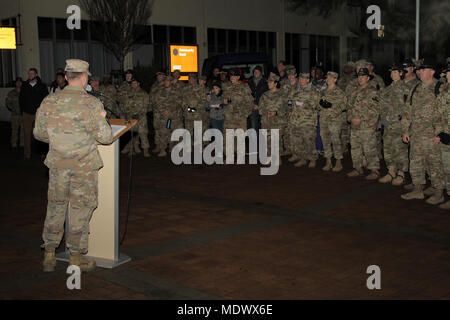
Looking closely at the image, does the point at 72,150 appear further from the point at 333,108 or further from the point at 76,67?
the point at 333,108

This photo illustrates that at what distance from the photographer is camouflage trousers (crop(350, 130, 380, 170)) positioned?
10367mm

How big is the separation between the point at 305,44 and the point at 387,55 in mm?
6655

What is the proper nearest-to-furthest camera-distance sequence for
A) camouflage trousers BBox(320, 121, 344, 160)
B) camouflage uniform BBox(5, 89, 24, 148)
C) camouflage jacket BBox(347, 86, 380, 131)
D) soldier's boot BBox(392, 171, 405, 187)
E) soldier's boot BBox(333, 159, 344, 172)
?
soldier's boot BBox(392, 171, 405, 187), camouflage jacket BBox(347, 86, 380, 131), camouflage trousers BBox(320, 121, 344, 160), soldier's boot BBox(333, 159, 344, 172), camouflage uniform BBox(5, 89, 24, 148)

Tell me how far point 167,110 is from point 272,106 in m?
2.95

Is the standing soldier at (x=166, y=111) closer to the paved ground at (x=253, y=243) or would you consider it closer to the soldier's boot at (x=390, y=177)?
the paved ground at (x=253, y=243)

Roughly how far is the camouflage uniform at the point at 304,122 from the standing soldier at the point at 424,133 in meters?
3.13

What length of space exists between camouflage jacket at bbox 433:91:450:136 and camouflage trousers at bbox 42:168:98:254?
4850 millimetres

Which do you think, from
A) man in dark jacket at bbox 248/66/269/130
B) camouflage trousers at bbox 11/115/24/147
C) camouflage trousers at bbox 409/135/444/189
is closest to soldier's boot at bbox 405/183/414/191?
camouflage trousers at bbox 409/135/444/189

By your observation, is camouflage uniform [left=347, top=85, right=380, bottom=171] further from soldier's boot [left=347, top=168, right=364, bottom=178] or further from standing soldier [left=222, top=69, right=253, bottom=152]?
standing soldier [left=222, top=69, right=253, bottom=152]

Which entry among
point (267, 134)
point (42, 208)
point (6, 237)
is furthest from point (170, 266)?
point (267, 134)

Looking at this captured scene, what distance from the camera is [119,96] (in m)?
14.4

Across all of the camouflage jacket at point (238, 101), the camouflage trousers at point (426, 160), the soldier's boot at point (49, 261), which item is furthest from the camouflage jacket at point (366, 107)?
the soldier's boot at point (49, 261)

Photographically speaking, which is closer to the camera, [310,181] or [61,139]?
[61,139]

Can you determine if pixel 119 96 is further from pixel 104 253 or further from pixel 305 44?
pixel 305 44
